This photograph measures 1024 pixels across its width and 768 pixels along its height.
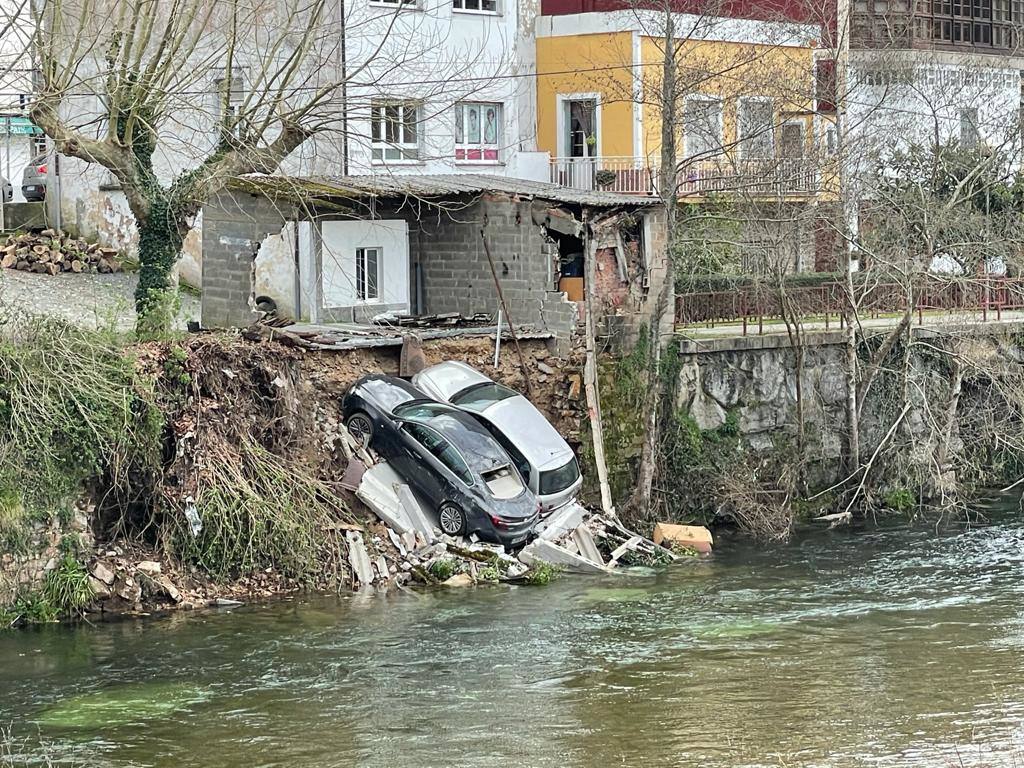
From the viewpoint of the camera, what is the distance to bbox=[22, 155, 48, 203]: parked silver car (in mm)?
35812

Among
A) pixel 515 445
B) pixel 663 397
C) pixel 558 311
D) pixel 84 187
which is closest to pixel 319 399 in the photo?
pixel 515 445

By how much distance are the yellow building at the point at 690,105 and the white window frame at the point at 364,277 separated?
17.6ft

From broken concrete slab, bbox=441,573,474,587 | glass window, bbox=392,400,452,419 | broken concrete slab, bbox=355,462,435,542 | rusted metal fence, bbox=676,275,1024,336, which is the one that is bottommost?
broken concrete slab, bbox=441,573,474,587

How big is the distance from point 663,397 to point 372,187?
6414 millimetres

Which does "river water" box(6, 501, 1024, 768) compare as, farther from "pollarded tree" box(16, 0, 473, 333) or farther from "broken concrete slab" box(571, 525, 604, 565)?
"pollarded tree" box(16, 0, 473, 333)

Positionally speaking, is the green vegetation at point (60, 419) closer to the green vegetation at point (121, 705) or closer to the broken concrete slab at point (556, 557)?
the green vegetation at point (121, 705)

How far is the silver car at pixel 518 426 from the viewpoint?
79.3ft

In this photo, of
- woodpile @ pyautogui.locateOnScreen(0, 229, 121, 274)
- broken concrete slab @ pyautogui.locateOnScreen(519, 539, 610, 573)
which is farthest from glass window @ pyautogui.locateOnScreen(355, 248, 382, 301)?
broken concrete slab @ pyautogui.locateOnScreen(519, 539, 610, 573)

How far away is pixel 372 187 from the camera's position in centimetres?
2681

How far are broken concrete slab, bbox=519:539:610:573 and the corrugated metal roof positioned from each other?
632 centimetres

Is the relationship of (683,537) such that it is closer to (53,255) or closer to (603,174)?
(603,174)

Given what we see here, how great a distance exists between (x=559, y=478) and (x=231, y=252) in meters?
7.69

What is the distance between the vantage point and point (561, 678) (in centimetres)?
1794

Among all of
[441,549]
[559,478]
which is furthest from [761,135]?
[441,549]
